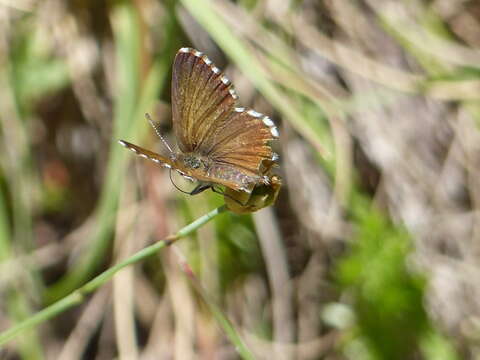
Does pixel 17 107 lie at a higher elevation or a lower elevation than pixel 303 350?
higher

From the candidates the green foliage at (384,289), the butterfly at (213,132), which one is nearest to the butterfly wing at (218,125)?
the butterfly at (213,132)

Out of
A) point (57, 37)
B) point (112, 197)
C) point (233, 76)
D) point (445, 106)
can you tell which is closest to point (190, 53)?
point (112, 197)

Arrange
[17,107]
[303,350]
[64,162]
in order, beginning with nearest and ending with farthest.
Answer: [17,107] < [303,350] < [64,162]

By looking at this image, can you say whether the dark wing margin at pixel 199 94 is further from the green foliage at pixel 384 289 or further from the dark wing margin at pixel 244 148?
the green foliage at pixel 384 289

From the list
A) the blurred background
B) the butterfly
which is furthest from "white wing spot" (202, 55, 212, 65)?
the blurred background

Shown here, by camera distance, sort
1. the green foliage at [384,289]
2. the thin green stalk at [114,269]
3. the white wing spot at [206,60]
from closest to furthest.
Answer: the thin green stalk at [114,269] < the white wing spot at [206,60] < the green foliage at [384,289]

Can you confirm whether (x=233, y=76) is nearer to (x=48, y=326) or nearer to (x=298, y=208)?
(x=298, y=208)

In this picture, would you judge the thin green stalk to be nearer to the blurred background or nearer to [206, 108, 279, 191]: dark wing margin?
[206, 108, 279, 191]: dark wing margin
